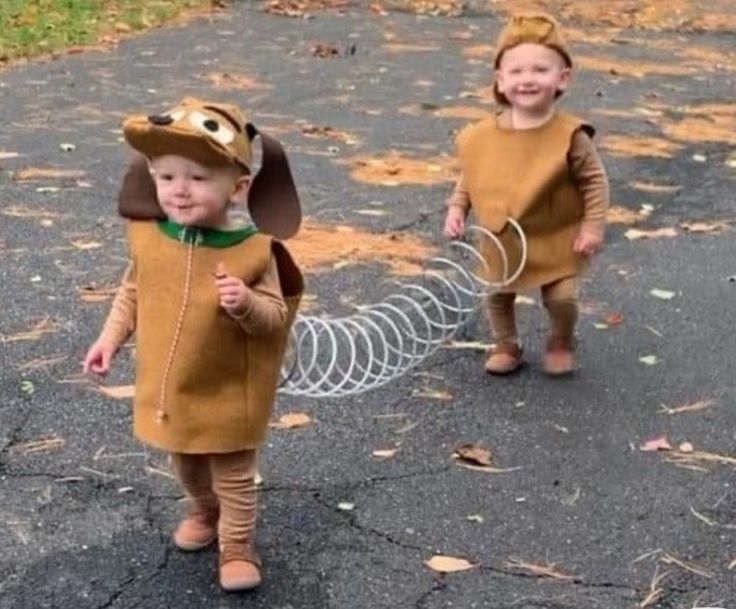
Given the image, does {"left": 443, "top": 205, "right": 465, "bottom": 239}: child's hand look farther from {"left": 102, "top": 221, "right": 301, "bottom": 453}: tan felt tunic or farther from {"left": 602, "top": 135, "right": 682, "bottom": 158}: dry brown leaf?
{"left": 602, "top": 135, "right": 682, "bottom": 158}: dry brown leaf

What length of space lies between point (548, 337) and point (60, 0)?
11236 millimetres

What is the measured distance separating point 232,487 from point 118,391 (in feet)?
4.79

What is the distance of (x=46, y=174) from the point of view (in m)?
8.48

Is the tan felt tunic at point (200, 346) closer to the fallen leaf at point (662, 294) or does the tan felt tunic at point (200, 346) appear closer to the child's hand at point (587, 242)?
the child's hand at point (587, 242)

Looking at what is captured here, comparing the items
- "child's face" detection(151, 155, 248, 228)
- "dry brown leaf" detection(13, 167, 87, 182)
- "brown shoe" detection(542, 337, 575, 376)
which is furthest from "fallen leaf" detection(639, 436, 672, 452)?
"dry brown leaf" detection(13, 167, 87, 182)

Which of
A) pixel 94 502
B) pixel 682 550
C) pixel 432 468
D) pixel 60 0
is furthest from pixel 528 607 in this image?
pixel 60 0

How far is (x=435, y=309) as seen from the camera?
20.5 ft

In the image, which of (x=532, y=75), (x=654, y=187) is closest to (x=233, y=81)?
(x=654, y=187)

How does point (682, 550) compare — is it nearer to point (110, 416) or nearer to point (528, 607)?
point (528, 607)

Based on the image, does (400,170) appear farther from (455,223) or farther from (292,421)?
(292,421)

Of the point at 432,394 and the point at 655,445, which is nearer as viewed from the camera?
the point at 655,445

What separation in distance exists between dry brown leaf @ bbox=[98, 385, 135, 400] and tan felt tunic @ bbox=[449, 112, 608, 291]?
4.30 feet

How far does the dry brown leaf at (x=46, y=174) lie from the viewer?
8.38 meters

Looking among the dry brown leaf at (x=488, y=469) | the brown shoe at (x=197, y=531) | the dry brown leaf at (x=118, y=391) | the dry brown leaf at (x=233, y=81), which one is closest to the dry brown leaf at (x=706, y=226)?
the dry brown leaf at (x=488, y=469)
